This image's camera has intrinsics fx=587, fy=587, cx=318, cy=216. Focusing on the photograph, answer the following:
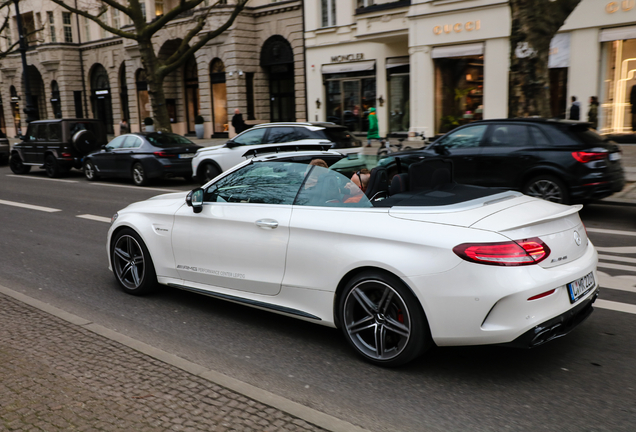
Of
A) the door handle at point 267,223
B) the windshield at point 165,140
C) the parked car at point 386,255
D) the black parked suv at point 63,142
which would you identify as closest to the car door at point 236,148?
the windshield at point 165,140

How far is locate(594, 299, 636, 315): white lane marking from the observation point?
200 inches

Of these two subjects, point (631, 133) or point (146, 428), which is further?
point (631, 133)

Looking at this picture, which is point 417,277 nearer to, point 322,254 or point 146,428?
point 322,254

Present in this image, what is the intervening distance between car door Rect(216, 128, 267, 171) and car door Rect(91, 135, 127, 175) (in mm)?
3452

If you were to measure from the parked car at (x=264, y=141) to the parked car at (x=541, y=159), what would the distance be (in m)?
3.18

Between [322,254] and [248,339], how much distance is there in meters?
1.01

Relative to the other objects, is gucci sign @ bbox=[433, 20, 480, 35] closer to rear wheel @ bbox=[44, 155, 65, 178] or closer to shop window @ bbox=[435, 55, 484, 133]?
shop window @ bbox=[435, 55, 484, 133]

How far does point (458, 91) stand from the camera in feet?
74.0

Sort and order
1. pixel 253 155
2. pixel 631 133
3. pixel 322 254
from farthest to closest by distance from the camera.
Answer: pixel 631 133
pixel 253 155
pixel 322 254

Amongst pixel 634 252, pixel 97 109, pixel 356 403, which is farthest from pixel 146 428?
pixel 97 109

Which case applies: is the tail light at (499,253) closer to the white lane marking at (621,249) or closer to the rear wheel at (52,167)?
the white lane marking at (621,249)

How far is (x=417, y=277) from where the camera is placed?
12.3ft

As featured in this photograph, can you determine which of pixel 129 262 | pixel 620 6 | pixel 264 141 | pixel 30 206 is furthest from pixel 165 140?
pixel 620 6

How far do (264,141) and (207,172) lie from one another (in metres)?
1.81
